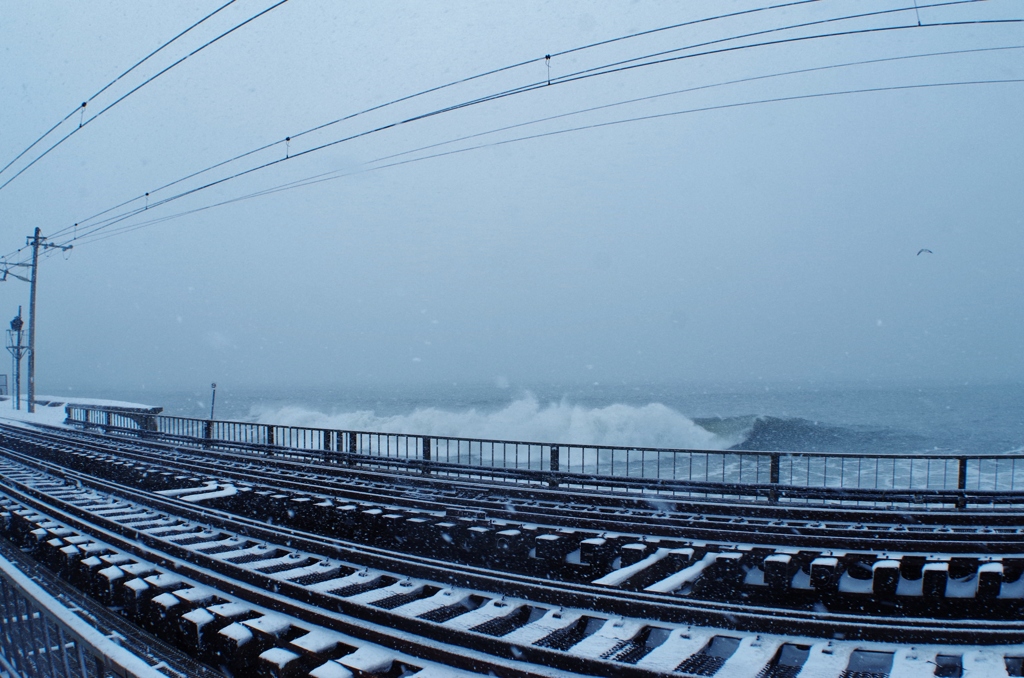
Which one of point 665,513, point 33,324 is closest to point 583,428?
point 33,324

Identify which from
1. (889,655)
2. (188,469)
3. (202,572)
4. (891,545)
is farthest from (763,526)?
(188,469)

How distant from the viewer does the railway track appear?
432 centimetres

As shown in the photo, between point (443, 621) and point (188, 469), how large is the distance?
1113cm

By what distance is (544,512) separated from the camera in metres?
8.75

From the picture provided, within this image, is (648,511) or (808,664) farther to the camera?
(648,511)

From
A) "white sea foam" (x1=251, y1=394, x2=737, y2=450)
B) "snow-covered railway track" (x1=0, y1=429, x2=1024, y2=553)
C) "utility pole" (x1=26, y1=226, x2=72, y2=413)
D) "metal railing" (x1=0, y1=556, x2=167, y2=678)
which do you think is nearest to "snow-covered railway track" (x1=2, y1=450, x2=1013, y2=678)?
"metal railing" (x1=0, y1=556, x2=167, y2=678)

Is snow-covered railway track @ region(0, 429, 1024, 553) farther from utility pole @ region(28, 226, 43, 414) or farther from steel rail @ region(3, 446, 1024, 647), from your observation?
utility pole @ region(28, 226, 43, 414)

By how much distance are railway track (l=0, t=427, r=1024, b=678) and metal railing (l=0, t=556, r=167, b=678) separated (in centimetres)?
116

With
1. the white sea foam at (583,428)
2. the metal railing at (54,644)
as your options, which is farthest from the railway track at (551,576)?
the white sea foam at (583,428)

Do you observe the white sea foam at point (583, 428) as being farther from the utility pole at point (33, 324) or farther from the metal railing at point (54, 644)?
the metal railing at point (54, 644)

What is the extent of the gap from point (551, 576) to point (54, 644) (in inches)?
183

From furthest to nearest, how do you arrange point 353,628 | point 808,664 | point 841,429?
1. point 841,429
2. point 353,628
3. point 808,664

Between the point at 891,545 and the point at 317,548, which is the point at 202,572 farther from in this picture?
the point at 891,545

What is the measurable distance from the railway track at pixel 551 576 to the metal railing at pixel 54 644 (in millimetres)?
1162
